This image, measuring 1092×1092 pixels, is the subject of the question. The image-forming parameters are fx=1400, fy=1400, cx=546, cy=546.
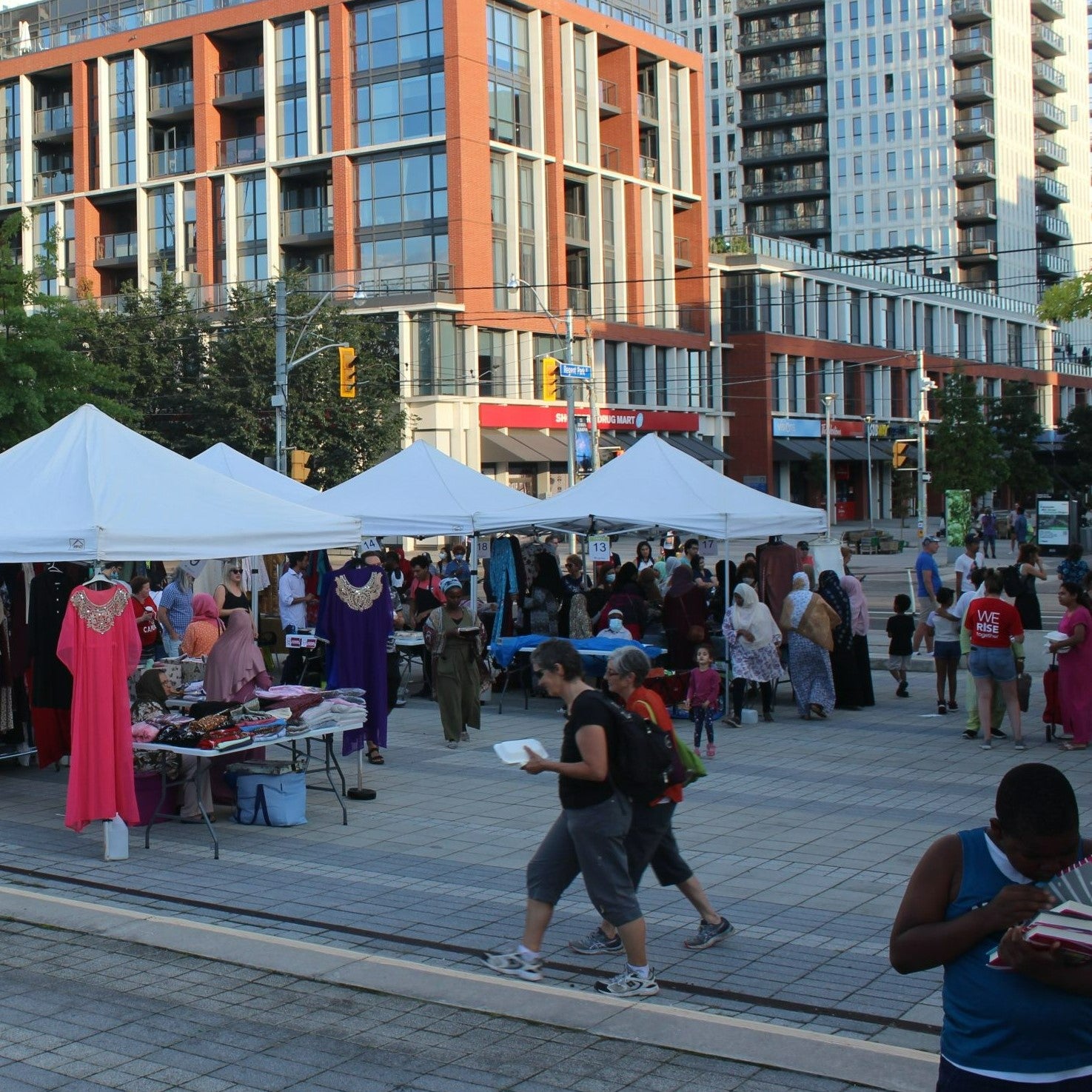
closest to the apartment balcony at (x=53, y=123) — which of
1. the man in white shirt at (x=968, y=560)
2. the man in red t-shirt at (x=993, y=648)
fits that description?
the man in white shirt at (x=968, y=560)

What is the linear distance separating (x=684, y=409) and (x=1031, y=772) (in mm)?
65362

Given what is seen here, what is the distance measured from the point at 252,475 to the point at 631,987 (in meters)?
15.7

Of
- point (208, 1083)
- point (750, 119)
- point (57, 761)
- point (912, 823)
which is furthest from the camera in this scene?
point (750, 119)

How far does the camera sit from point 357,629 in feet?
39.7

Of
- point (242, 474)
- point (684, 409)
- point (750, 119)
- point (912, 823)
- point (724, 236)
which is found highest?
point (750, 119)

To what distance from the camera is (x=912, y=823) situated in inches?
406

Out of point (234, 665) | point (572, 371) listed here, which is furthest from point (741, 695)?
point (572, 371)

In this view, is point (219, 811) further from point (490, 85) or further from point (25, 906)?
point (490, 85)

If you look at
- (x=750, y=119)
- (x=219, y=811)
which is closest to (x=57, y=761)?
(x=219, y=811)

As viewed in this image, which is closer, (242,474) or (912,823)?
(912,823)

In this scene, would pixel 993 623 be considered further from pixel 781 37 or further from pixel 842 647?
pixel 781 37

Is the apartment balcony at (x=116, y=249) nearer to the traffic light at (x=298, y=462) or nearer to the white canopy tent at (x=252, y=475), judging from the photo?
the traffic light at (x=298, y=462)

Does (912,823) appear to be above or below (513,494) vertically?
below

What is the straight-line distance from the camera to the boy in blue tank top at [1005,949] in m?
3.20
